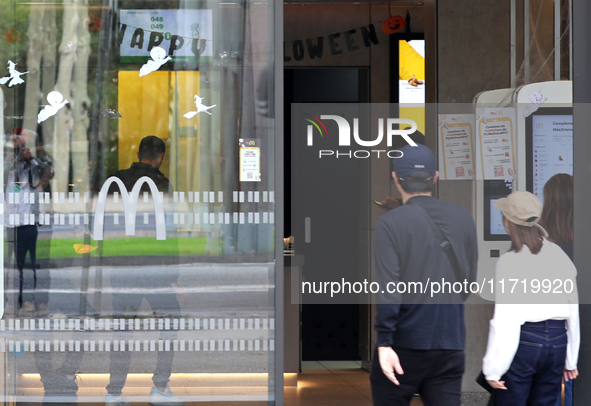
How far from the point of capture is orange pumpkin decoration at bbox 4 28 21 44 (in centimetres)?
321

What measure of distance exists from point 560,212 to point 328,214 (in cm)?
316

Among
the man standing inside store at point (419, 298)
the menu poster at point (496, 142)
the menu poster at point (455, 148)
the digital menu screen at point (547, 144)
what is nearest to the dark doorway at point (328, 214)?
the menu poster at point (455, 148)

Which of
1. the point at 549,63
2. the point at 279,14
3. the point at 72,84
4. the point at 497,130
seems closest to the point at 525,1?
the point at 549,63

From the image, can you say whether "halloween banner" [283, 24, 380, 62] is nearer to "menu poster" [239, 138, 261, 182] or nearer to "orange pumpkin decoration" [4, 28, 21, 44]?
"menu poster" [239, 138, 261, 182]

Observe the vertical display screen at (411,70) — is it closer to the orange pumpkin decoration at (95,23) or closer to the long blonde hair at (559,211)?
the long blonde hair at (559,211)

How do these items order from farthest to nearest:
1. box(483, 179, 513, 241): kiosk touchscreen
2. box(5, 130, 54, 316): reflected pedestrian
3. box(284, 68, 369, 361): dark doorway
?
box(284, 68, 369, 361): dark doorway → box(483, 179, 513, 241): kiosk touchscreen → box(5, 130, 54, 316): reflected pedestrian

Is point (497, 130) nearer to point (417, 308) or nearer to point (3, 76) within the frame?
point (417, 308)

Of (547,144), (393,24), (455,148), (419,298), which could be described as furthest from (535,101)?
(393,24)

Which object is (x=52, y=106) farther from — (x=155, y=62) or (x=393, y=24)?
(x=393, y=24)

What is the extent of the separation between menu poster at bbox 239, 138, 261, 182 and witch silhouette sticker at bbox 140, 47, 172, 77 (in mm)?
535

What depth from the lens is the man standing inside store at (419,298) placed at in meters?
2.88

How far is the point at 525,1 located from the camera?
475cm

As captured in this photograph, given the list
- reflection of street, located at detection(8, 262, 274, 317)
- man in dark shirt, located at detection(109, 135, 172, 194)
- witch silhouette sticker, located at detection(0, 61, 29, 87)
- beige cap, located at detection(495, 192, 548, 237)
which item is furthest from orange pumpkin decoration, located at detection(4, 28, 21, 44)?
beige cap, located at detection(495, 192, 548, 237)

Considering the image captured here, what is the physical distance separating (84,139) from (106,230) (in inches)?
17.8
